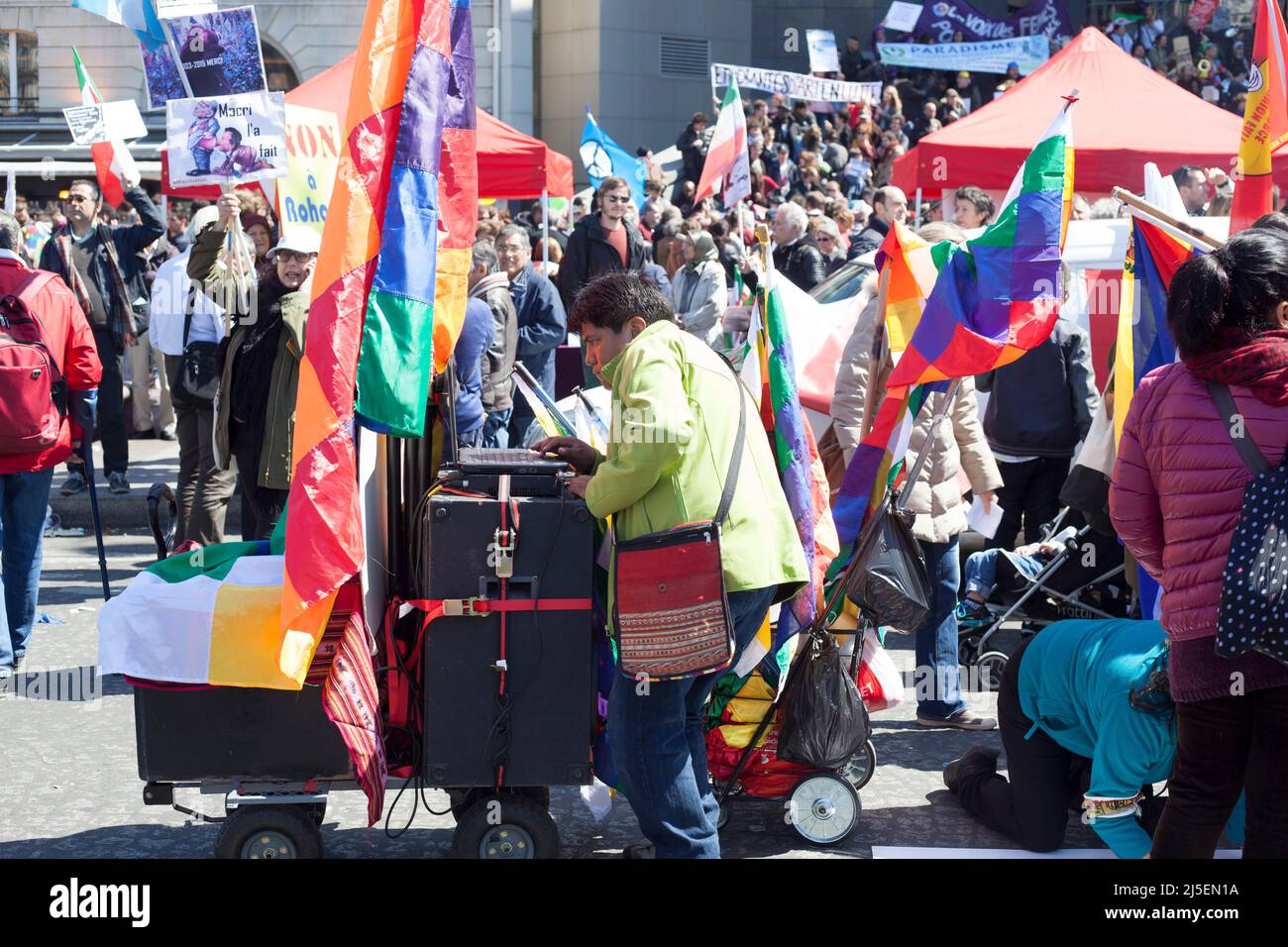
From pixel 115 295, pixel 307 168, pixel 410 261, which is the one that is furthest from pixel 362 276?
pixel 115 295

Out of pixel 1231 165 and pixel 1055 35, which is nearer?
pixel 1231 165

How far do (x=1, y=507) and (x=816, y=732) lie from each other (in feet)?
12.9

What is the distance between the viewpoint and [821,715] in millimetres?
4707

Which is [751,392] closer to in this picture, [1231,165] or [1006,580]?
[1006,580]

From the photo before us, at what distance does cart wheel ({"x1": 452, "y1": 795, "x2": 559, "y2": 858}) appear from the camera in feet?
13.9

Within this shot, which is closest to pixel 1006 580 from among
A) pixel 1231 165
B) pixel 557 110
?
pixel 1231 165

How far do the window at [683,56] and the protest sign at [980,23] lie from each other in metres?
4.29

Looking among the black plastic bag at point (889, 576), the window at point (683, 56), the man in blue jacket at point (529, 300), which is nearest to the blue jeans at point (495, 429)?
the man in blue jacket at point (529, 300)

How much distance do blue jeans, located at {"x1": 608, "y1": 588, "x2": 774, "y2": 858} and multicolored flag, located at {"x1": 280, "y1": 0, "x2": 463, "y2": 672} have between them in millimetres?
832

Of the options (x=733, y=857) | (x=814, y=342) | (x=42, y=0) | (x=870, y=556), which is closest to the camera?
(x=733, y=857)

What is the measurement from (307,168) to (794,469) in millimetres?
4954

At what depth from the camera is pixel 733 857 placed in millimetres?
4613

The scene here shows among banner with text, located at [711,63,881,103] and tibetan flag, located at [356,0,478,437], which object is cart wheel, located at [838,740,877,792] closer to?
tibetan flag, located at [356,0,478,437]

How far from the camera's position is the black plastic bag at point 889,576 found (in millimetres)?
4973
